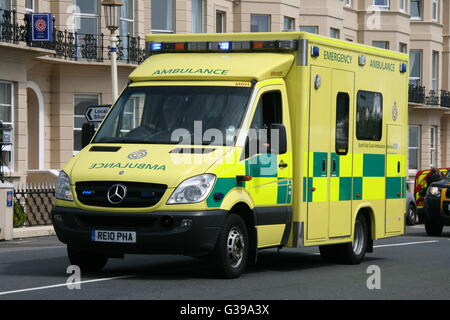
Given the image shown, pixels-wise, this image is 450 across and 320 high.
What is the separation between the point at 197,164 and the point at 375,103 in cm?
470

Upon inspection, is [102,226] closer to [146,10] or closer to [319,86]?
[319,86]

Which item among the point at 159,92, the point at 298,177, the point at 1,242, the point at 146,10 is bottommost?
the point at 1,242

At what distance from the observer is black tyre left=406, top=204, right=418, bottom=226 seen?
32.6 metres

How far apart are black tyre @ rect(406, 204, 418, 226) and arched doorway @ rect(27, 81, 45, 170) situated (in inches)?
392

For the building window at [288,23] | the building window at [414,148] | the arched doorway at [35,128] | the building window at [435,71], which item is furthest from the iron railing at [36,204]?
the building window at [435,71]

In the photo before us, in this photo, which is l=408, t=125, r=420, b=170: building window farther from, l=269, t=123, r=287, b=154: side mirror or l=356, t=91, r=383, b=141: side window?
l=269, t=123, r=287, b=154: side mirror

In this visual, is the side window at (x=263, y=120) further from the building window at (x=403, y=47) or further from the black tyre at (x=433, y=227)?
the building window at (x=403, y=47)

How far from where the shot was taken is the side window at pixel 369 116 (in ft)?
54.0

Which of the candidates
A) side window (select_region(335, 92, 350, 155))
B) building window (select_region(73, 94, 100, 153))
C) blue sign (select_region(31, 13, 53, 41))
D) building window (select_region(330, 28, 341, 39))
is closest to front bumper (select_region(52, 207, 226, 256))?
side window (select_region(335, 92, 350, 155))

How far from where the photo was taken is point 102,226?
43.4 feet

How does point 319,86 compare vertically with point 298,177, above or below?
above

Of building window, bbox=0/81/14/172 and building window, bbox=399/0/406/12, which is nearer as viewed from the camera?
building window, bbox=0/81/14/172
